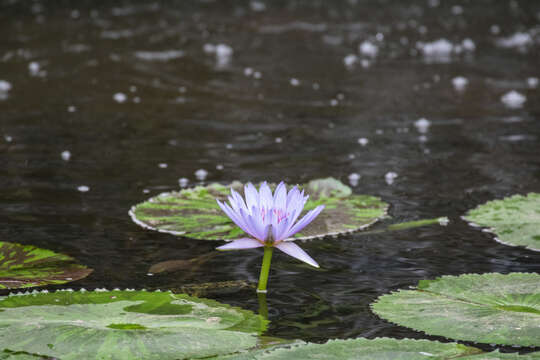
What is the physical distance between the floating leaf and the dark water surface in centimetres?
22

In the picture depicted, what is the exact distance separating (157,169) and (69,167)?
15.9 inches

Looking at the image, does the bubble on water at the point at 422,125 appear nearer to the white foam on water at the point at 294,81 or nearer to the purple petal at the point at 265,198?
the white foam on water at the point at 294,81

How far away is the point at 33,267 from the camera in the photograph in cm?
209

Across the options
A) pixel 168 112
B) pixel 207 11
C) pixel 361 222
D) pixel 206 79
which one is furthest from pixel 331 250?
pixel 207 11

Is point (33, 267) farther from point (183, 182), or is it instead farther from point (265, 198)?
point (183, 182)

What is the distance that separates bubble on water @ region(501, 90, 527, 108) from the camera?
4.82m

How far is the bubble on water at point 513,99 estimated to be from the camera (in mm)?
4816

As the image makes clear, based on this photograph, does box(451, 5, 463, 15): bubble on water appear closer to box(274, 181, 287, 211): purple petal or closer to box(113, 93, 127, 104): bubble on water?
box(113, 93, 127, 104): bubble on water

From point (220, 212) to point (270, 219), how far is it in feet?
2.80

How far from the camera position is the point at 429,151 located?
372 centimetres

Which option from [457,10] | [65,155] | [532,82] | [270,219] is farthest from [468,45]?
[270,219]

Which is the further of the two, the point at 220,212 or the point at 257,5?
the point at 257,5

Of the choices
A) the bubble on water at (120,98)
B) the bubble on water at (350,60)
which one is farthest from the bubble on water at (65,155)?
the bubble on water at (350,60)

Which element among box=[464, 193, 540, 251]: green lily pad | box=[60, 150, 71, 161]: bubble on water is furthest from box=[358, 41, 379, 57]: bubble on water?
box=[464, 193, 540, 251]: green lily pad
